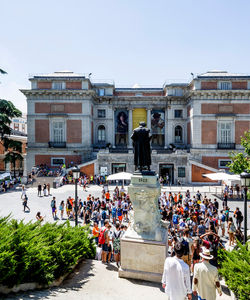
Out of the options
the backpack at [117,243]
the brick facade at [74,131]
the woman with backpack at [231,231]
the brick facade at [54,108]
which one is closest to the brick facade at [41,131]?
the brick facade at [54,108]

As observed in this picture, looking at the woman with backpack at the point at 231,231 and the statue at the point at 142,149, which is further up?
the statue at the point at 142,149

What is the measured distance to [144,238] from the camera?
650cm

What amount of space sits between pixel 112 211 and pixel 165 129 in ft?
Result: 83.3

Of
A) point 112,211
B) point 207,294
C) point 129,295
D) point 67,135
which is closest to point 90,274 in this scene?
point 129,295

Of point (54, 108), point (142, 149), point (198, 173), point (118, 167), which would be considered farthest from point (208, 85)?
point (142, 149)

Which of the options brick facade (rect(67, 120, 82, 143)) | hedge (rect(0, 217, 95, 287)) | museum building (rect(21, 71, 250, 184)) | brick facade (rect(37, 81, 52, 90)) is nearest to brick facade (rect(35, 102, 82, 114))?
museum building (rect(21, 71, 250, 184))

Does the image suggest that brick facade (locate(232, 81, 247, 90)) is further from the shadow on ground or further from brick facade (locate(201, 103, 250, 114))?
the shadow on ground

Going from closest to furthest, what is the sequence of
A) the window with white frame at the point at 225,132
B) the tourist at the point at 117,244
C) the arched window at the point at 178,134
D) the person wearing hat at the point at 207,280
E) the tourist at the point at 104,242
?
the person wearing hat at the point at 207,280 → the tourist at the point at 117,244 → the tourist at the point at 104,242 → the window with white frame at the point at 225,132 → the arched window at the point at 178,134

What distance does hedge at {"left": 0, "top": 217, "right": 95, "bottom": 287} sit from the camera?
4816mm

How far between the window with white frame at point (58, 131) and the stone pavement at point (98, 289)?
2746 cm

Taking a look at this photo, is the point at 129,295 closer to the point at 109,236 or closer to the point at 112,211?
the point at 109,236

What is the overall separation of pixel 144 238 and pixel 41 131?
29626mm

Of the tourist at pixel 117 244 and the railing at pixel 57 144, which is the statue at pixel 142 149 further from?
the railing at pixel 57 144

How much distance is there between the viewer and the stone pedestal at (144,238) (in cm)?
630
